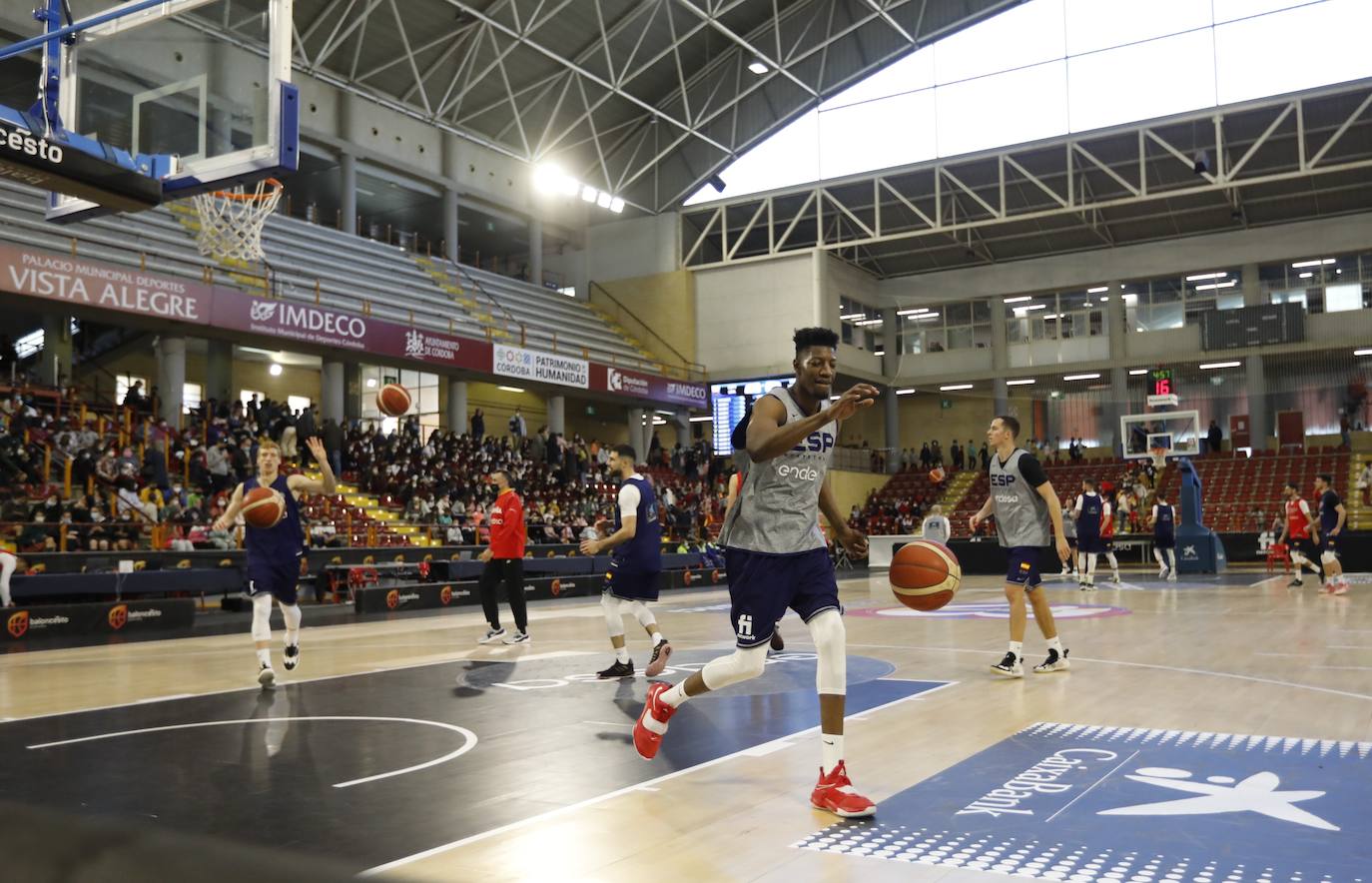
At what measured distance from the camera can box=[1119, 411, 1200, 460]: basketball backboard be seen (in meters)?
26.6

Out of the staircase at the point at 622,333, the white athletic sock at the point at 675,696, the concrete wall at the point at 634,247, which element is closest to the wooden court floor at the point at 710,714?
Answer: the white athletic sock at the point at 675,696

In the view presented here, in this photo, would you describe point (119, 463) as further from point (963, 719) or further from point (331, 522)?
point (963, 719)

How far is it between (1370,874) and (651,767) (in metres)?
3.03

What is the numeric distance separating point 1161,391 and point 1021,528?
2036 centimetres

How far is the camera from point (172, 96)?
1148cm

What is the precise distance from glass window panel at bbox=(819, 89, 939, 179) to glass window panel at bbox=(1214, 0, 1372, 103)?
8783 mm

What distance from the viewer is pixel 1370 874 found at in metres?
3.39

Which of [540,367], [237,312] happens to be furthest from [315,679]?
[540,367]

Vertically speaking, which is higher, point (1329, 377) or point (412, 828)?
point (1329, 377)

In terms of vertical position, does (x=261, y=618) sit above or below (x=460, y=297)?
below

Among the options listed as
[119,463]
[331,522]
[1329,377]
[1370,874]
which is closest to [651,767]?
[1370,874]

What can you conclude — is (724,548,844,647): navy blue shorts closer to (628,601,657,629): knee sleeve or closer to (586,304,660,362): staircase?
(628,601,657,629): knee sleeve

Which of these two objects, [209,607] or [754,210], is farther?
[754,210]

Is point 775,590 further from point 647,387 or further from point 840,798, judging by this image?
point 647,387
